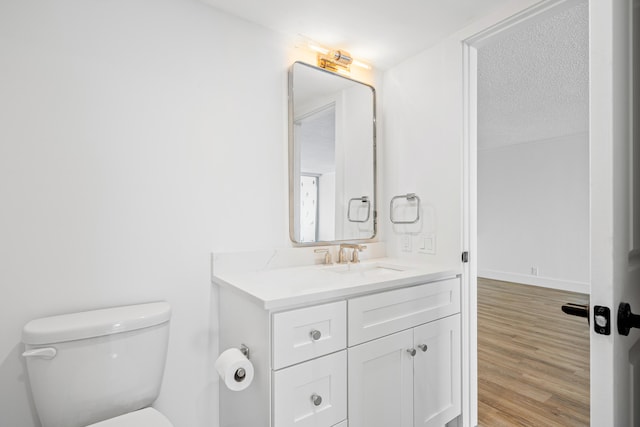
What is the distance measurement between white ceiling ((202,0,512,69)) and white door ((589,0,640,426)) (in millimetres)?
1034

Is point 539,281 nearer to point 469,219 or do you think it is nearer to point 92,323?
point 469,219

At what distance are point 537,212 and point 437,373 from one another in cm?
470

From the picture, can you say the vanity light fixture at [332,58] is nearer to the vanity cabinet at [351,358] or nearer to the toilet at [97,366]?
the vanity cabinet at [351,358]

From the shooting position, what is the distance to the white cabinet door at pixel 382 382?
131 cm

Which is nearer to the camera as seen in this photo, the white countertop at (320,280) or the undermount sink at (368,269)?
the white countertop at (320,280)

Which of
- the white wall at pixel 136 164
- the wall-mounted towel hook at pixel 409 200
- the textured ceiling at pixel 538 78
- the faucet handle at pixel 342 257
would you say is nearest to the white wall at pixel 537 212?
the textured ceiling at pixel 538 78

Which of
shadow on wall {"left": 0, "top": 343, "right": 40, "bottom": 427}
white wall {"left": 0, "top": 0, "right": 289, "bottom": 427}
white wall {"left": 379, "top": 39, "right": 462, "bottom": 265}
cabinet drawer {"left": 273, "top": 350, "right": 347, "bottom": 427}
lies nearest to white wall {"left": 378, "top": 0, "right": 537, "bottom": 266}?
white wall {"left": 379, "top": 39, "right": 462, "bottom": 265}

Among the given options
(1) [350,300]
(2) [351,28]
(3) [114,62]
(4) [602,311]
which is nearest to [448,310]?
(1) [350,300]

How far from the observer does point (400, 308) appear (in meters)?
1.49

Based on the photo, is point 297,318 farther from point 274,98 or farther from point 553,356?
point 553,356

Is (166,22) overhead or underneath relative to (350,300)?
overhead

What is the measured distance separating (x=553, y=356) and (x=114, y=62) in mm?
3507

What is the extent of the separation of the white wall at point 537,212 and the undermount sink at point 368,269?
437 centimetres

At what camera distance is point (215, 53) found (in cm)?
160
